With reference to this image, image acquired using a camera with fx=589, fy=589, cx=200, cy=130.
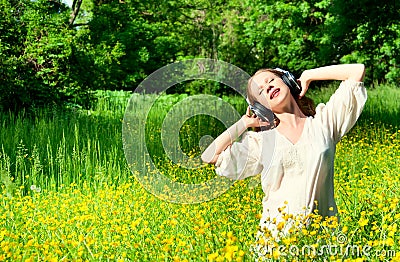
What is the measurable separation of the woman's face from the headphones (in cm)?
3

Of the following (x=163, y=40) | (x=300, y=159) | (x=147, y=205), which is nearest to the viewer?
(x=300, y=159)

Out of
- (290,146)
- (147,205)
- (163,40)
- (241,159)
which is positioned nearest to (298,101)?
(290,146)

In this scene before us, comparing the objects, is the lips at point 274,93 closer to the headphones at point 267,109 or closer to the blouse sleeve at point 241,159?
the headphones at point 267,109

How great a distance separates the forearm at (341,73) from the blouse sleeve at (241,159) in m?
0.45

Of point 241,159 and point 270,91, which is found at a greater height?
point 270,91

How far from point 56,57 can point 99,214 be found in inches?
251

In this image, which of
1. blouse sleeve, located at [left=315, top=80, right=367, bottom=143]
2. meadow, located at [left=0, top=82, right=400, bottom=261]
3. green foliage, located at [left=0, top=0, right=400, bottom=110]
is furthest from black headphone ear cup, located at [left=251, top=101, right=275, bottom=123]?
green foliage, located at [left=0, top=0, right=400, bottom=110]

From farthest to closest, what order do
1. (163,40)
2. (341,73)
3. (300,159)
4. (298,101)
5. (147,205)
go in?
(163,40), (147,205), (298,101), (341,73), (300,159)

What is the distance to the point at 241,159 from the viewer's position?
3.06 m

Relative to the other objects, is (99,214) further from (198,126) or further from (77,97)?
(77,97)

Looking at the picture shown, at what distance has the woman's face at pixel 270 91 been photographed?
3064 mm

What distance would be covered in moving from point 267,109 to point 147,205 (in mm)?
1609

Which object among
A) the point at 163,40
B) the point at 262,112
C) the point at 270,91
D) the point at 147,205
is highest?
the point at 163,40

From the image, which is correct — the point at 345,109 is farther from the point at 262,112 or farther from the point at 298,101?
the point at 262,112
